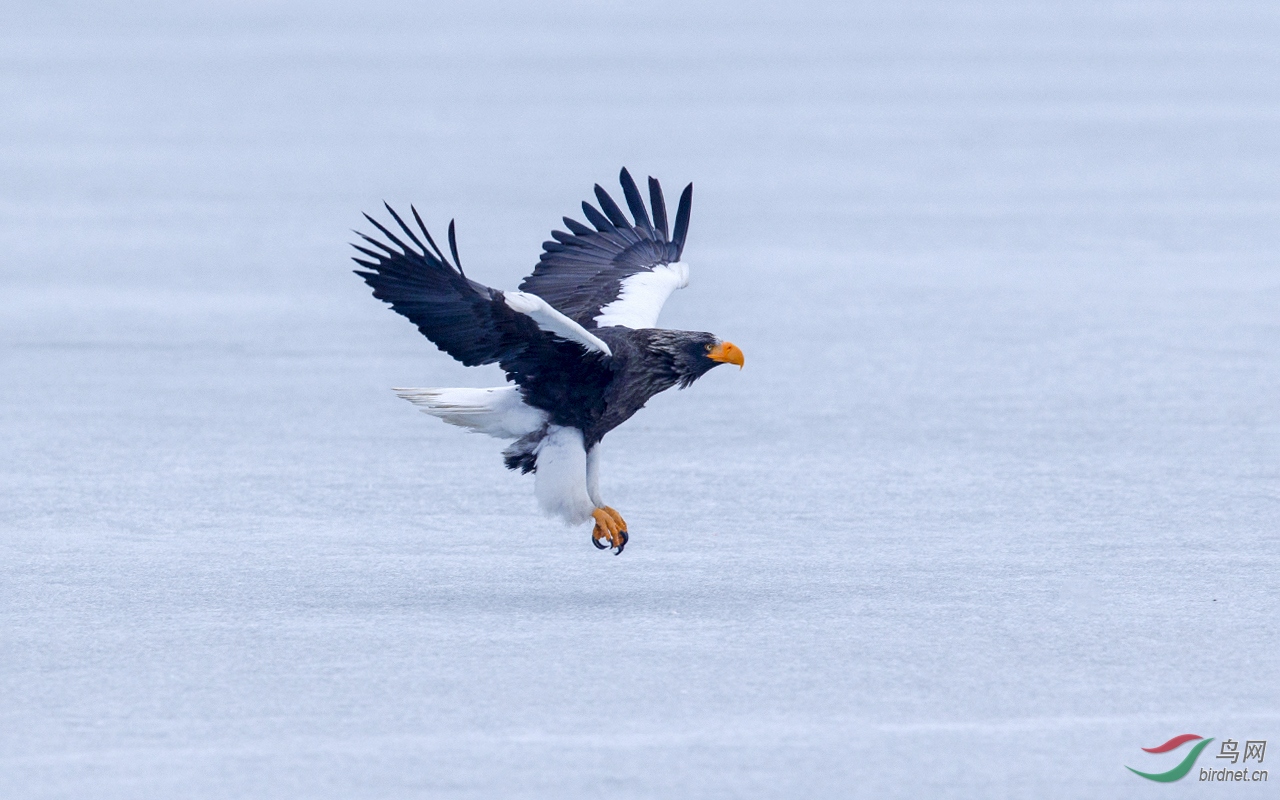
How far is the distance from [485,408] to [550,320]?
672 millimetres

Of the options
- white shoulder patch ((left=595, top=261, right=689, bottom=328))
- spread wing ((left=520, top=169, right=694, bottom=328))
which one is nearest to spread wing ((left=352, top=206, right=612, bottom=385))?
white shoulder patch ((left=595, top=261, right=689, bottom=328))

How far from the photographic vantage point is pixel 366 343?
1051 centimetres

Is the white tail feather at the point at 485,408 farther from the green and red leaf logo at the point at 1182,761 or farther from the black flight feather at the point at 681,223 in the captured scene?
the green and red leaf logo at the point at 1182,761

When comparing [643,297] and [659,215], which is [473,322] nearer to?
[643,297]

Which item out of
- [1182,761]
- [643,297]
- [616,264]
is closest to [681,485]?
[643,297]

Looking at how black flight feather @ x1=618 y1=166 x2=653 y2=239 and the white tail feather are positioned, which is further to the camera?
black flight feather @ x1=618 y1=166 x2=653 y2=239

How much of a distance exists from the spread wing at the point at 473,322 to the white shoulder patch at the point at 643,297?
23.6 inches

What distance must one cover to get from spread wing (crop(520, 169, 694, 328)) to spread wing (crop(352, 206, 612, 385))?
0.77 metres

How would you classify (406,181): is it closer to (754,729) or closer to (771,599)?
(771,599)

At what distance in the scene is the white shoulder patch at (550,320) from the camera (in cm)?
608

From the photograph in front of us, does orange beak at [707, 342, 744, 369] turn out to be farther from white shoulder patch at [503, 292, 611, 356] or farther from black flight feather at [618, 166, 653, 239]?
black flight feather at [618, 166, 653, 239]

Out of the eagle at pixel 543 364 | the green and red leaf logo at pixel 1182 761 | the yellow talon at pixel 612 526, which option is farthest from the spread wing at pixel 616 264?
the green and red leaf logo at pixel 1182 761

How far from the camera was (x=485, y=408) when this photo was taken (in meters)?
6.78

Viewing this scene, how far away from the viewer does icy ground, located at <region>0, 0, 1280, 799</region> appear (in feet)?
15.7
